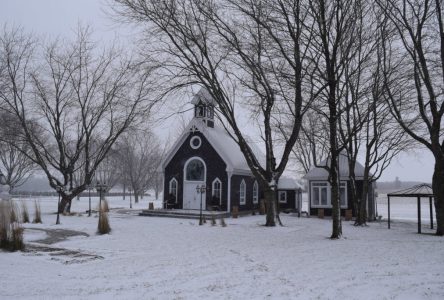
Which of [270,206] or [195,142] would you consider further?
[195,142]

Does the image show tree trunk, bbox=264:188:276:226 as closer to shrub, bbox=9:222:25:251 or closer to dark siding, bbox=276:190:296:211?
shrub, bbox=9:222:25:251

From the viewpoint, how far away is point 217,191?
27828 mm

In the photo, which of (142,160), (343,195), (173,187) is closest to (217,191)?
(173,187)

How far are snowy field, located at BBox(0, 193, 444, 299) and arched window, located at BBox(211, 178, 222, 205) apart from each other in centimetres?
1281

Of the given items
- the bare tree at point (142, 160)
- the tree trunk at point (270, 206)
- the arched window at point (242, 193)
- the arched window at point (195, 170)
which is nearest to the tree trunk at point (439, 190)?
the tree trunk at point (270, 206)

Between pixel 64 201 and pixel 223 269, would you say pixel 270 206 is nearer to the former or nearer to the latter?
pixel 223 269

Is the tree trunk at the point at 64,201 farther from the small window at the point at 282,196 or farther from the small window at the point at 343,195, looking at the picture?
the small window at the point at 343,195

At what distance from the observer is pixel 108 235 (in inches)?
607

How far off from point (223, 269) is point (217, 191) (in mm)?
18496

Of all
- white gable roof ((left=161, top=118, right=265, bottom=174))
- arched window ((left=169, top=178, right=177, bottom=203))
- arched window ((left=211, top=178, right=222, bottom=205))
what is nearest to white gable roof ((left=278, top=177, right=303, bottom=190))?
white gable roof ((left=161, top=118, right=265, bottom=174))

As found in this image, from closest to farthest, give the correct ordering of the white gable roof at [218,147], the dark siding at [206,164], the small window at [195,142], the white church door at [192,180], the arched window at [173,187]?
the white gable roof at [218,147] < the dark siding at [206,164] < the white church door at [192,180] < the small window at [195,142] < the arched window at [173,187]

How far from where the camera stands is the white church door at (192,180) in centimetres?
2831

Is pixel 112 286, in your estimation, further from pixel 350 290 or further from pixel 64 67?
pixel 64 67

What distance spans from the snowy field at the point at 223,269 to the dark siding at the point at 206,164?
13163 mm
